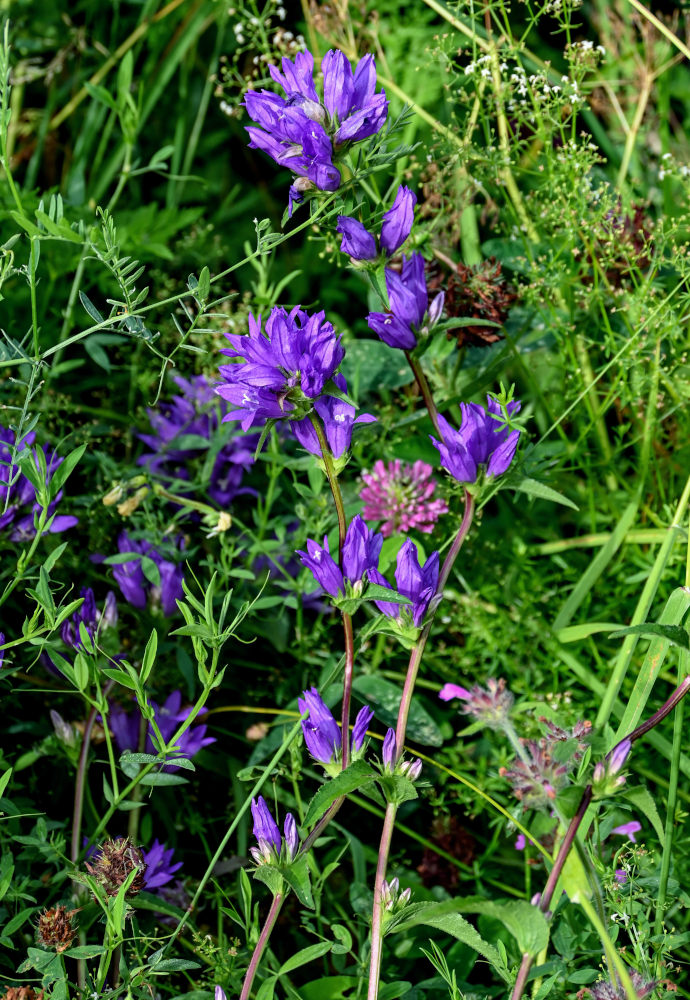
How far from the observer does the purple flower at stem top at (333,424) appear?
3.23ft

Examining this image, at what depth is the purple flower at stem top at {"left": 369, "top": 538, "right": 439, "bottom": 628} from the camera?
3.14ft

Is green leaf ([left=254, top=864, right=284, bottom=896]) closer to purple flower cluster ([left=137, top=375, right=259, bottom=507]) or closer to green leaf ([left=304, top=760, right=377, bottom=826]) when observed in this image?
green leaf ([left=304, top=760, right=377, bottom=826])

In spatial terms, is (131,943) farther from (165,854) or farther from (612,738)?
(612,738)

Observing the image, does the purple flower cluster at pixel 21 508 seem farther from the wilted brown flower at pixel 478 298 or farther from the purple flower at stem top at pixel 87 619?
the wilted brown flower at pixel 478 298

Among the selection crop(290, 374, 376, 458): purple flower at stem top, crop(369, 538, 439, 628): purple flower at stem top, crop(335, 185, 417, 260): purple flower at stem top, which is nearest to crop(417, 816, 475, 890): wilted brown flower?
crop(369, 538, 439, 628): purple flower at stem top

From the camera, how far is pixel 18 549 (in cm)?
135

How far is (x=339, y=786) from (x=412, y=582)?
0.22 meters

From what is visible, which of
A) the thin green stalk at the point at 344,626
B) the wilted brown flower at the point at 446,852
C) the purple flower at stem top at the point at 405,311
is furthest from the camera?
the wilted brown flower at the point at 446,852

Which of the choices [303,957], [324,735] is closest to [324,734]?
[324,735]

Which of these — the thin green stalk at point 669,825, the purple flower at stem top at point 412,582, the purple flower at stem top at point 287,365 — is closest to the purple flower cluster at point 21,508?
the purple flower at stem top at point 287,365

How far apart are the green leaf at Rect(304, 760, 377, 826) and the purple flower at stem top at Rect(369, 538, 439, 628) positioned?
165 millimetres

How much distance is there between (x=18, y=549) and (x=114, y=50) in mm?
1283

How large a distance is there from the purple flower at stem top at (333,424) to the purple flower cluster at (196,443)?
470 millimetres

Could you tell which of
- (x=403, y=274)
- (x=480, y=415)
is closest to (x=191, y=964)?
(x=480, y=415)
